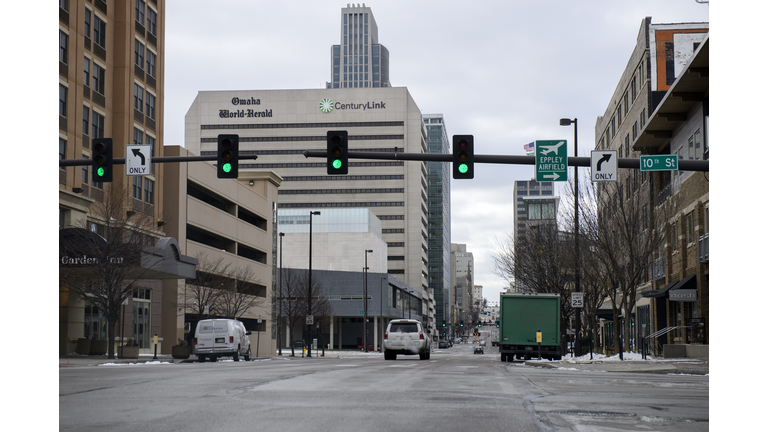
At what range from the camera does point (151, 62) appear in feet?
177

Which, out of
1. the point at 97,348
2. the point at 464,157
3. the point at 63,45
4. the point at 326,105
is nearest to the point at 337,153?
the point at 464,157

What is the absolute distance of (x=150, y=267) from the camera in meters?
39.7

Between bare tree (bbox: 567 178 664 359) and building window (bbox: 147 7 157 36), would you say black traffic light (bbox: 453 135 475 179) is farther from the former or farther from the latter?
building window (bbox: 147 7 157 36)

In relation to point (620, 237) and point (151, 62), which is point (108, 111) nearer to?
point (151, 62)

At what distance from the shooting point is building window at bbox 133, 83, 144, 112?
50.7 meters

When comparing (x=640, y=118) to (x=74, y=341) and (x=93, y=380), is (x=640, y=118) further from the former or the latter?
(x=93, y=380)

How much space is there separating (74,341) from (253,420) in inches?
1421

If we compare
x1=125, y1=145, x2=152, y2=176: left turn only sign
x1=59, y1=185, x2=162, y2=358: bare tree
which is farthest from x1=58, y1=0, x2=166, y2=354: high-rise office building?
x1=125, y1=145, x2=152, y2=176: left turn only sign

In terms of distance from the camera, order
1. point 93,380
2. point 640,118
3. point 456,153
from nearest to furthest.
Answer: point 93,380, point 456,153, point 640,118

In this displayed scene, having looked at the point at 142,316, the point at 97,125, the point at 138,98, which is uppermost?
the point at 138,98

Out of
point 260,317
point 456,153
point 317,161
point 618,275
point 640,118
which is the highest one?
point 317,161

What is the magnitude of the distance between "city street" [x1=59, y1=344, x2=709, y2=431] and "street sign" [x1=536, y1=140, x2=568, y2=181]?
15.9 feet

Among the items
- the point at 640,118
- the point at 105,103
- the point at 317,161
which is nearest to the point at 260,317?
the point at 105,103

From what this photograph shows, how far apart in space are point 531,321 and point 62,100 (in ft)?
89.7
